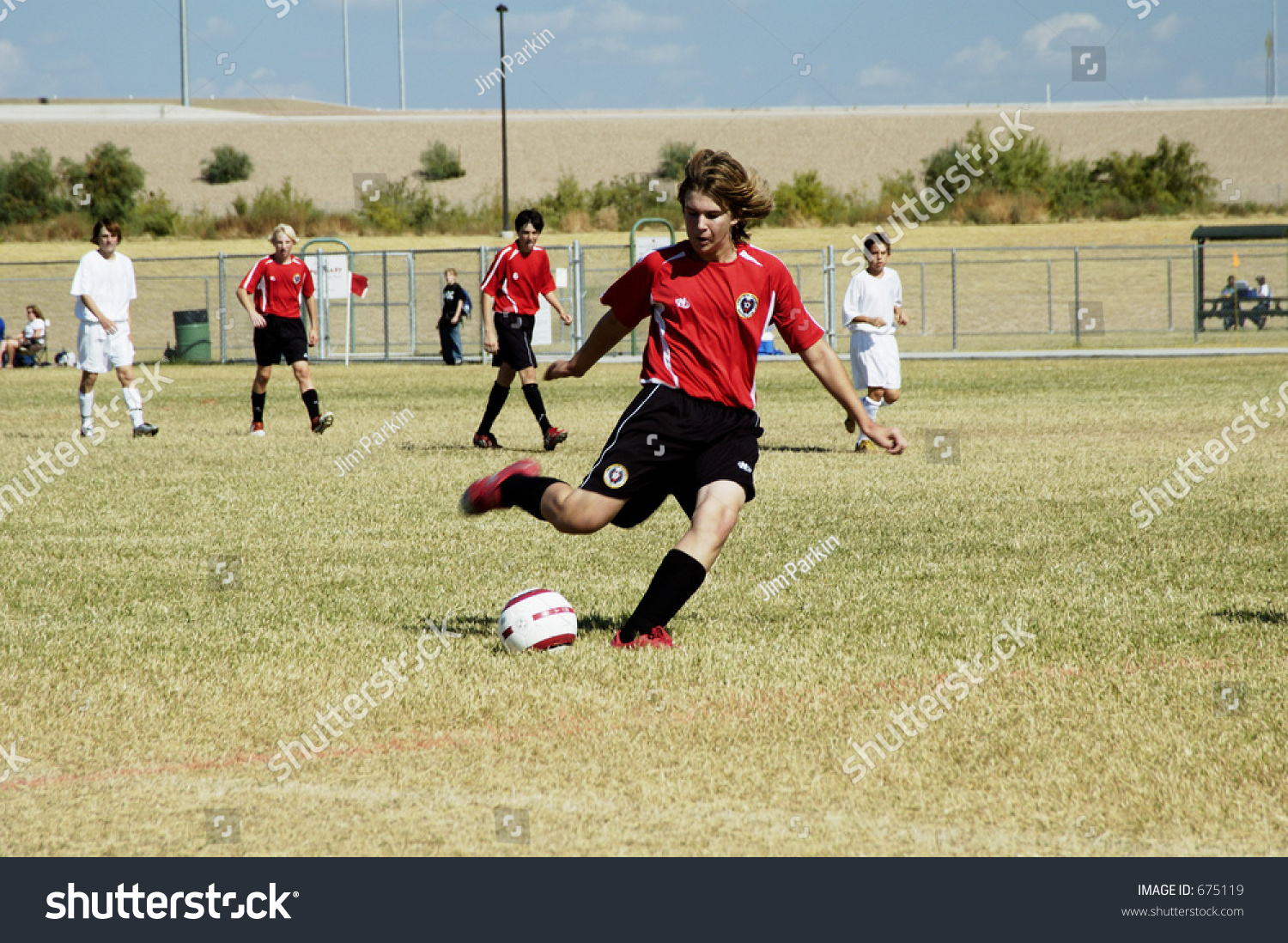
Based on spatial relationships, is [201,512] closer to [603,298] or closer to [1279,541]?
[603,298]

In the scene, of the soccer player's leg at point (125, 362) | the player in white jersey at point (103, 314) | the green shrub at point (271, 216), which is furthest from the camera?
the green shrub at point (271, 216)

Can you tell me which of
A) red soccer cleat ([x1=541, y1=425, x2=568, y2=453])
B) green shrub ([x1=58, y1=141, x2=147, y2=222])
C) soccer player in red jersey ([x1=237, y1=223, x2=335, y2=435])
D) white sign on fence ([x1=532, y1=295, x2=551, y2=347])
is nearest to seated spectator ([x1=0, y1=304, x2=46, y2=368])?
white sign on fence ([x1=532, y1=295, x2=551, y2=347])

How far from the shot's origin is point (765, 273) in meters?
5.62

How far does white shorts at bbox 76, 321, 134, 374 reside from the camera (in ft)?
47.2

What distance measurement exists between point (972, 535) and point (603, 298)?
359 cm

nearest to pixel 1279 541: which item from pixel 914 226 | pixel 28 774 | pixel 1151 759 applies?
pixel 1151 759

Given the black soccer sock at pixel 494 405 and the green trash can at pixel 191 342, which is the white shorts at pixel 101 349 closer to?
the black soccer sock at pixel 494 405

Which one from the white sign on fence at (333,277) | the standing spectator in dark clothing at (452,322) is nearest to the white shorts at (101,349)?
the standing spectator in dark clothing at (452,322)

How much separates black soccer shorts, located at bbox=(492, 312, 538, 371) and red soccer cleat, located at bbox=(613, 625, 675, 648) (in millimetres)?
8089

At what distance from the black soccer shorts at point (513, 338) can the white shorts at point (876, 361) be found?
315 cm

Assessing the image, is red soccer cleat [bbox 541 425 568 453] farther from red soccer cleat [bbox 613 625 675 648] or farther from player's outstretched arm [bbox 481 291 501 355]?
red soccer cleat [bbox 613 625 675 648]

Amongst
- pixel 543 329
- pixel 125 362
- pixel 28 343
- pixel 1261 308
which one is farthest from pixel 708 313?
pixel 1261 308

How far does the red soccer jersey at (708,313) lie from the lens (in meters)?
5.57

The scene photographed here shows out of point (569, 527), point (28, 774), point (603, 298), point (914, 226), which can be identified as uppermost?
point (914, 226)
